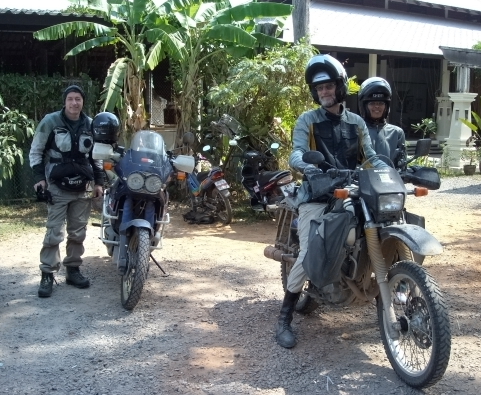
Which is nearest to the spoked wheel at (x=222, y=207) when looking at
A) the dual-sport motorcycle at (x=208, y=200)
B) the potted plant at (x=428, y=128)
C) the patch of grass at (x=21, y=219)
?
the dual-sport motorcycle at (x=208, y=200)

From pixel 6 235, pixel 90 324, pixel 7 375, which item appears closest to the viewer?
pixel 7 375

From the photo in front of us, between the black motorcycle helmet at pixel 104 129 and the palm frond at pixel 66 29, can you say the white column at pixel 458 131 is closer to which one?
the palm frond at pixel 66 29

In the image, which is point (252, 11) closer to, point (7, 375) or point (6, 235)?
point (6, 235)

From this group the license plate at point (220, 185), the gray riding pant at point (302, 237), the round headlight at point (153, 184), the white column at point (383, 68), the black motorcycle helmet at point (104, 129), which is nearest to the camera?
the gray riding pant at point (302, 237)

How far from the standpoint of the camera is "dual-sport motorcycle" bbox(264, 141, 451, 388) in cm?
367

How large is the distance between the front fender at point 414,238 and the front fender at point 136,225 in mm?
2115

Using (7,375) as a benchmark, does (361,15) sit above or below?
above

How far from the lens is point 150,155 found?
5488 mm

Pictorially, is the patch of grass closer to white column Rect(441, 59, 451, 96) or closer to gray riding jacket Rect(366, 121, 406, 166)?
gray riding jacket Rect(366, 121, 406, 166)

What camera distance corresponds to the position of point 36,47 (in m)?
13.4

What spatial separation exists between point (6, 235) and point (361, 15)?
15.2 metres

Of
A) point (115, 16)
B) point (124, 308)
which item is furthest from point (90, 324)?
point (115, 16)

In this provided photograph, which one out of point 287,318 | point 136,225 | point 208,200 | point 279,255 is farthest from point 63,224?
point 208,200

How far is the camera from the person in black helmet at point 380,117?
217 inches
